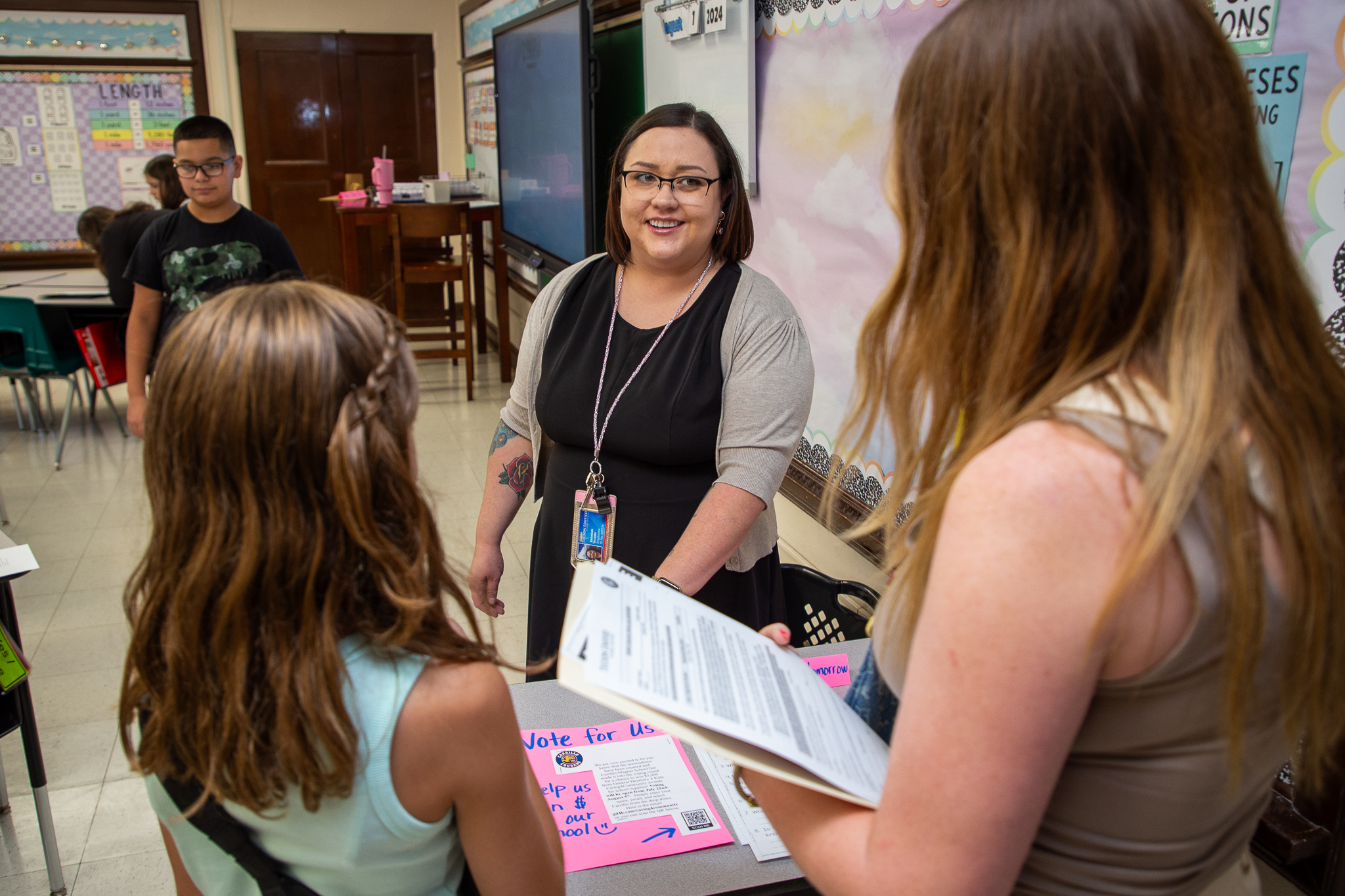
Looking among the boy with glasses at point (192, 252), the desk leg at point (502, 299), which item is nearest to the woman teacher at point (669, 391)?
the boy with glasses at point (192, 252)

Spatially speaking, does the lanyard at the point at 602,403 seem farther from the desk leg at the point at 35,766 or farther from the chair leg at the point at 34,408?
the chair leg at the point at 34,408

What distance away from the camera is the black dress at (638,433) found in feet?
5.23

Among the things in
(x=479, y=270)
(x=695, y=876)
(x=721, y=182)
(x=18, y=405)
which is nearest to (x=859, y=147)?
(x=721, y=182)

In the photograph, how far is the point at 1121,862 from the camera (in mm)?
627

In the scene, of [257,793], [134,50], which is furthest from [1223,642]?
[134,50]

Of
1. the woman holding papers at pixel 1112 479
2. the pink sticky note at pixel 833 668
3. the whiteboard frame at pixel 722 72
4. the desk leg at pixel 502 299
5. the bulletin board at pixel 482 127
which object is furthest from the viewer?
the bulletin board at pixel 482 127

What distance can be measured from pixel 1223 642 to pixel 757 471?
1006 millimetres

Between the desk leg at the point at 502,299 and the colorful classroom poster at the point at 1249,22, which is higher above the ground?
the colorful classroom poster at the point at 1249,22

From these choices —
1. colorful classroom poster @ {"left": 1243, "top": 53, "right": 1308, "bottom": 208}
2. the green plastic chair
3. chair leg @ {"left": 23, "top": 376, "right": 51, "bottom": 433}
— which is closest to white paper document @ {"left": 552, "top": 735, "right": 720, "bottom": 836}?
colorful classroom poster @ {"left": 1243, "top": 53, "right": 1308, "bottom": 208}

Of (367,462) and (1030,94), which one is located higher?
(1030,94)

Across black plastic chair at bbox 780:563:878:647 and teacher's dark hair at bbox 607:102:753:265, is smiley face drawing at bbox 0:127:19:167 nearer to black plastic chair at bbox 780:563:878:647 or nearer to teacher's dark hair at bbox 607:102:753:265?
teacher's dark hair at bbox 607:102:753:265

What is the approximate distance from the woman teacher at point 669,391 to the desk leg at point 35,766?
90 centimetres

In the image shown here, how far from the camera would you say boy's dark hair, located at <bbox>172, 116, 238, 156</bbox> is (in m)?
3.10

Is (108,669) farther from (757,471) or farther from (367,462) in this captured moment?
(367,462)
